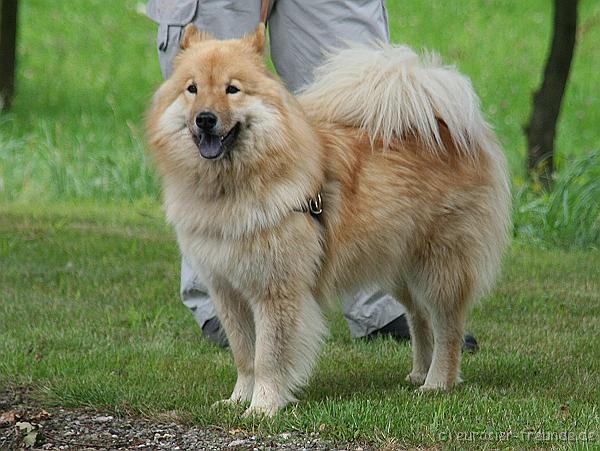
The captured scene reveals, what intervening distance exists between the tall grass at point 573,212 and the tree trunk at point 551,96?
98 cm

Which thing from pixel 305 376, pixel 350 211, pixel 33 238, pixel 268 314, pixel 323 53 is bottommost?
pixel 33 238

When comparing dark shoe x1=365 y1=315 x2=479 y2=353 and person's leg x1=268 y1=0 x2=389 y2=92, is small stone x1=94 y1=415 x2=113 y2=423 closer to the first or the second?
dark shoe x1=365 y1=315 x2=479 y2=353

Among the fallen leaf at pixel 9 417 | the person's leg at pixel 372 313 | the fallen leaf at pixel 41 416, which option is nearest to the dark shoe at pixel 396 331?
the person's leg at pixel 372 313

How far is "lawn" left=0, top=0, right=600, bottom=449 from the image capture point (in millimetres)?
4055

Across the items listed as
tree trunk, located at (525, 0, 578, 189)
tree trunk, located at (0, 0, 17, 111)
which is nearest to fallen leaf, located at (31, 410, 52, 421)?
tree trunk, located at (525, 0, 578, 189)

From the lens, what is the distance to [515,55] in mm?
15945

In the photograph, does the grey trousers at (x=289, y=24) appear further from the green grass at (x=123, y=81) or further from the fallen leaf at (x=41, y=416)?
the green grass at (x=123, y=81)

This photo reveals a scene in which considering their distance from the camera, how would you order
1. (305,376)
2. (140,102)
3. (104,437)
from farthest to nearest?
(140,102), (305,376), (104,437)

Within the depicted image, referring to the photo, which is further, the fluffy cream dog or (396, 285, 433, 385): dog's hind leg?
(396, 285, 433, 385): dog's hind leg

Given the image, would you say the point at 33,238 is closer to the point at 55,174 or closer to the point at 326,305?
the point at 55,174

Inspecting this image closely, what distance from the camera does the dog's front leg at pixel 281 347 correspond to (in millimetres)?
4121

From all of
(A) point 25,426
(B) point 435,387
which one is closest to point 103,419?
(A) point 25,426

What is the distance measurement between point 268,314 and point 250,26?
1.50 meters

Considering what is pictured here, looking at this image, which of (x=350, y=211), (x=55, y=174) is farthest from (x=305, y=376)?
(x=55, y=174)
